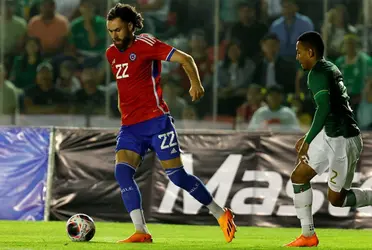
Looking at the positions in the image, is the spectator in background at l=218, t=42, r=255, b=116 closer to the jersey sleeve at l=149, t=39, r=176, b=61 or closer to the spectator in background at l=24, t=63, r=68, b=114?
the spectator in background at l=24, t=63, r=68, b=114

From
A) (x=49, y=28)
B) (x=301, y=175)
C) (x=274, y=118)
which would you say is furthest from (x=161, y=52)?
(x=49, y=28)

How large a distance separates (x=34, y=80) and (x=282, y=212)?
216 inches

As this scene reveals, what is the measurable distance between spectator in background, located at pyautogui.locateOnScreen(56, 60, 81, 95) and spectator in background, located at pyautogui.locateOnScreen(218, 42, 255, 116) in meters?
2.49

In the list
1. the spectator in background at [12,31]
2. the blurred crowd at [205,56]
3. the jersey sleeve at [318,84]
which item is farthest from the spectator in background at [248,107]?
the jersey sleeve at [318,84]

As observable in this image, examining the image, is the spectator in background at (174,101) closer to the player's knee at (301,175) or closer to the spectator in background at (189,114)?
the spectator in background at (189,114)

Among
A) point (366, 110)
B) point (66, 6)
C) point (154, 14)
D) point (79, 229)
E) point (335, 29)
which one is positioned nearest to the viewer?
point (79, 229)

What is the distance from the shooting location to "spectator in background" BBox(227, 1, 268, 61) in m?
17.0

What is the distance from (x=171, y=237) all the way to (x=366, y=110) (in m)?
5.97

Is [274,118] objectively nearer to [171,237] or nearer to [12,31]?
[12,31]

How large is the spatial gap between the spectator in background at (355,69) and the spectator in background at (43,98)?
472cm

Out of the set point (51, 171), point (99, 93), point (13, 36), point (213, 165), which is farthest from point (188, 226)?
point (13, 36)

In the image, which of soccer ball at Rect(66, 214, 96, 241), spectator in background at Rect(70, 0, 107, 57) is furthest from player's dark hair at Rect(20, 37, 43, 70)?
soccer ball at Rect(66, 214, 96, 241)

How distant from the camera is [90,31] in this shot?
17.6m

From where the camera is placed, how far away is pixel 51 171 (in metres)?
15.0
